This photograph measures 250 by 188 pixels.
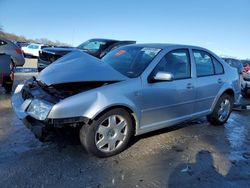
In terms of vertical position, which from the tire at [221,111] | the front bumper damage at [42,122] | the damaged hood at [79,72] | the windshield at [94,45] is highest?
the damaged hood at [79,72]

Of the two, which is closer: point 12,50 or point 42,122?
point 42,122

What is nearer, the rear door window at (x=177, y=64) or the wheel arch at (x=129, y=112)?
the wheel arch at (x=129, y=112)

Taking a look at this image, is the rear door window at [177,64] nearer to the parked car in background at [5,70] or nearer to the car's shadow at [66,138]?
the car's shadow at [66,138]

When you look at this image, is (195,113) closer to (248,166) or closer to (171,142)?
(171,142)

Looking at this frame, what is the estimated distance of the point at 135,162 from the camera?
4152 millimetres

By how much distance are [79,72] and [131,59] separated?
1.06m

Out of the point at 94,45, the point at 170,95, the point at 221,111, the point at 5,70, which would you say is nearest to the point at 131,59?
the point at 170,95

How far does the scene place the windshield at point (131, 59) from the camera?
15.3 feet

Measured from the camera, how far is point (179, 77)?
5.10 metres

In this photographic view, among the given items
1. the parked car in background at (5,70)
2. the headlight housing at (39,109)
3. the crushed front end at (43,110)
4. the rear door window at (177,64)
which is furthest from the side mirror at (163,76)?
the parked car in background at (5,70)

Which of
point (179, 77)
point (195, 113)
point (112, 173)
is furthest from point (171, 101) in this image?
point (112, 173)

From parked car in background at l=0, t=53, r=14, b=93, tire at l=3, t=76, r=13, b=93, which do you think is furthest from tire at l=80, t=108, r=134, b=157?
tire at l=3, t=76, r=13, b=93

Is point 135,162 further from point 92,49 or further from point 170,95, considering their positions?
point 92,49

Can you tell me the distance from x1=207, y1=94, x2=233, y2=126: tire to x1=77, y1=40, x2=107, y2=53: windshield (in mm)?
7600
